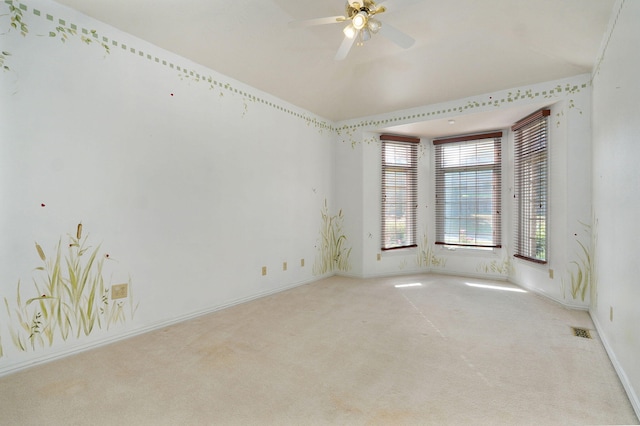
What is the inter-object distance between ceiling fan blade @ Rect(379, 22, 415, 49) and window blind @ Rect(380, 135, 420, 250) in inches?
108

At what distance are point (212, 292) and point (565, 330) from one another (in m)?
3.63

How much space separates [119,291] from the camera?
2.75 m

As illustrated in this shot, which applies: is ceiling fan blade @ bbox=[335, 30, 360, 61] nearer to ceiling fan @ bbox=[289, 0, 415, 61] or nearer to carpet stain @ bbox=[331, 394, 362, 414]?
ceiling fan @ bbox=[289, 0, 415, 61]

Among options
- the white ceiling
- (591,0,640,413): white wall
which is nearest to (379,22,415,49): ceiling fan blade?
the white ceiling

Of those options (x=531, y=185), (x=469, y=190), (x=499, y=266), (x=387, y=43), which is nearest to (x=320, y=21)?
(x=387, y=43)

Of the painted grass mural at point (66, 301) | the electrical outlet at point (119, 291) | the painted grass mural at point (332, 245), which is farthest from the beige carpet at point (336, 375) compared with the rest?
the painted grass mural at point (332, 245)

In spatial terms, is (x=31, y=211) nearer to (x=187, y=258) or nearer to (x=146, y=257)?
(x=146, y=257)

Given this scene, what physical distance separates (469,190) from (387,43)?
10.1 ft

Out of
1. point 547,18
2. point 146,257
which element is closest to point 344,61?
point 547,18

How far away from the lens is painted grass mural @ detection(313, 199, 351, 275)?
5.20 meters

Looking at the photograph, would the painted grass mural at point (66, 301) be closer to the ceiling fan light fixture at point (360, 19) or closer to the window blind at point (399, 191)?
the ceiling fan light fixture at point (360, 19)

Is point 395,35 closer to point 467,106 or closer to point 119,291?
point 467,106

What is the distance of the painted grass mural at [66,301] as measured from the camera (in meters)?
2.27

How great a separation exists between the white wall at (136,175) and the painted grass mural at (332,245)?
89 cm
